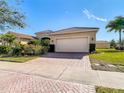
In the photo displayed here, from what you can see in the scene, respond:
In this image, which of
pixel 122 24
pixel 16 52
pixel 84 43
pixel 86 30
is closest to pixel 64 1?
pixel 86 30

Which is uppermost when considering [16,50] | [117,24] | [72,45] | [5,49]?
[117,24]

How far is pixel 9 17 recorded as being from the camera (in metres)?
6.15

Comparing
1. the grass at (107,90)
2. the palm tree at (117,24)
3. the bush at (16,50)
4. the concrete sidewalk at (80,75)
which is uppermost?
the palm tree at (117,24)

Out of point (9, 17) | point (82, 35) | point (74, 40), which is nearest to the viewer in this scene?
point (9, 17)

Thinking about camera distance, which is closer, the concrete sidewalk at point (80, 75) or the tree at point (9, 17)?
the concrete sidewalk at point (80, 75)

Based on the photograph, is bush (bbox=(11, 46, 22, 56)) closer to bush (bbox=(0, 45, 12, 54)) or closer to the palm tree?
bush (bbox=(0, 45, 12, 54))

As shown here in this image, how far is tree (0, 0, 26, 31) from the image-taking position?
5881 millimetres

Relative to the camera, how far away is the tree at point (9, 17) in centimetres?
588

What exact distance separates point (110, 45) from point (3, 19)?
54944 millimetres

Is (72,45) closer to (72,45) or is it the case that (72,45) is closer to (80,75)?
(72,45)

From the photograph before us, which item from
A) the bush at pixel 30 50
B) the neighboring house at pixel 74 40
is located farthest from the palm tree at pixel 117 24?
the bush at pixel 30 50

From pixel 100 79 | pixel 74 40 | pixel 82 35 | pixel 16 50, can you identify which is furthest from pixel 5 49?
pixel 100 79

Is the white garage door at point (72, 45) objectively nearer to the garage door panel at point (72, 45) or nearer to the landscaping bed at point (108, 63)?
the garage door panel at point (72, 45)

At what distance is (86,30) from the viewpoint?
18109 millimetres
